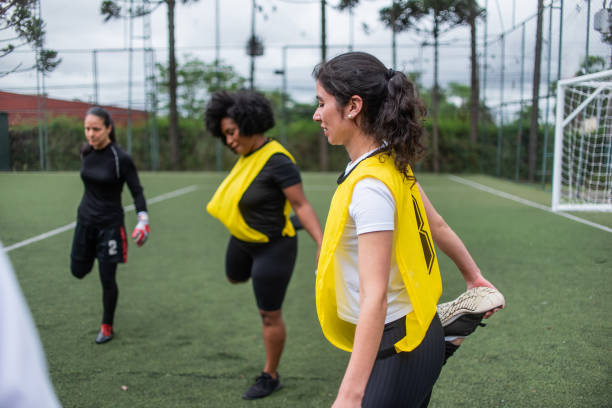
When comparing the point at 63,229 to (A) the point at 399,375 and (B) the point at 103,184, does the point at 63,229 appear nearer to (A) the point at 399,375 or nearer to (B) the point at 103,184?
(B) the point at 103,184

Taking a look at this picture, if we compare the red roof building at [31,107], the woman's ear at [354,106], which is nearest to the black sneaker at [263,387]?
the woman's ear at [354,106]

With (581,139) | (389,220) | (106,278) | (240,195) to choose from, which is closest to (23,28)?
(240,195)

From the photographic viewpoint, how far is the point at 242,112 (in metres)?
3.42

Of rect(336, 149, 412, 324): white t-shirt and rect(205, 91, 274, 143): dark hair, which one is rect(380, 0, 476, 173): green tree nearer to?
rect(205, 91, 274, 143): dark hair

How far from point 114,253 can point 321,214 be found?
21.8 ft

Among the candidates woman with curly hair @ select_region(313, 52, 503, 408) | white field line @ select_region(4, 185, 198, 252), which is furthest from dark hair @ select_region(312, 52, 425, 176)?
white field line @ select_region(4, 185, 198, 252)

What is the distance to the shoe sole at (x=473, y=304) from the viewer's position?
5.74 feet

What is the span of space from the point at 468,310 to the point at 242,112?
2.11 m

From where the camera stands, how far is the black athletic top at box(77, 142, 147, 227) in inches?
163

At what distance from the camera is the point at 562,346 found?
118 inches

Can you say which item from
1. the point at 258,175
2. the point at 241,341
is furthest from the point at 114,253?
the point at 258,175

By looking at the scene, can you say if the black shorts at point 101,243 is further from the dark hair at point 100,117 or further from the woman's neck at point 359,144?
the woman's neck at point 359,144

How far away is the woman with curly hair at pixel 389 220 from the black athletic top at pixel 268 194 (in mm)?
1651

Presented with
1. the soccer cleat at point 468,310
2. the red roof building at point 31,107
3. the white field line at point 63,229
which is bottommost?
the white field line at point 63,229
